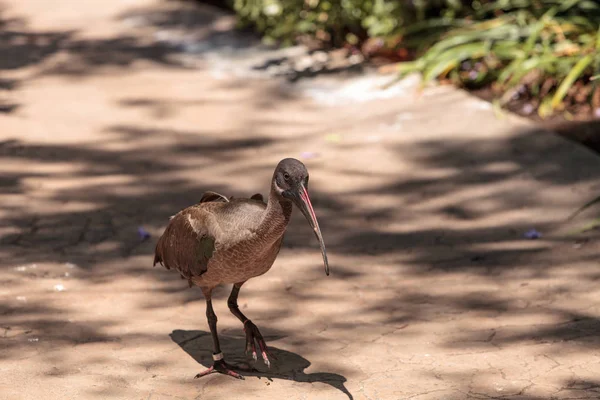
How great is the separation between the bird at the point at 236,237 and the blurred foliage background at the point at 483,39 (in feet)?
13.6

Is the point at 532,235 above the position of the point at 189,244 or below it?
below

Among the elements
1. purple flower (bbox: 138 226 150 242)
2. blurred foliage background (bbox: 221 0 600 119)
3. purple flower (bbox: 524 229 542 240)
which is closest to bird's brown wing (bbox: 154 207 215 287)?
purple flower (bbox: 138 226 150 242)

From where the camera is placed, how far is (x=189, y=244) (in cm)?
422

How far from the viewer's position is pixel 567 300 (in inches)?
199

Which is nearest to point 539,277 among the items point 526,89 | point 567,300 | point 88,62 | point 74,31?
point 567,300

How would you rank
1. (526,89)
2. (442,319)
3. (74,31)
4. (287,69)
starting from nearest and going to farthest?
(442,319) → (526,89) → (287,69) → (74,31)

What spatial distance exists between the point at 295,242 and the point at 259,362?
5.75 ft

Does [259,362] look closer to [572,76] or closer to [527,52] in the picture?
[572,76]

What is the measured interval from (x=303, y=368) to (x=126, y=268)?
5.68ft

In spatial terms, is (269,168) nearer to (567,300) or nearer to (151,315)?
(151,315)

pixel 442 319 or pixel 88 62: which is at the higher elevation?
pixel 88 62

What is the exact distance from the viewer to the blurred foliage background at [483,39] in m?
7.93

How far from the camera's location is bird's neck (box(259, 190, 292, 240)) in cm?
389

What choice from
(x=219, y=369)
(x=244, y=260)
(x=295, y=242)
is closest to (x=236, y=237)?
(x=244, y=260)
